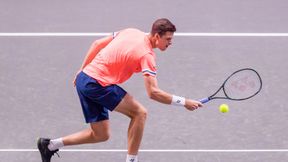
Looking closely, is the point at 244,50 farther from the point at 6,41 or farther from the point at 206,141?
the point at 6,41

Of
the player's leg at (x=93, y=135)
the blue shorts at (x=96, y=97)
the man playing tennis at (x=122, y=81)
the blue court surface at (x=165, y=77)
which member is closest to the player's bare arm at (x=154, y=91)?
A: the man playing tennis at (x=122, y=81)

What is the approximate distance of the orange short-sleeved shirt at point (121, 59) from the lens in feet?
23.5

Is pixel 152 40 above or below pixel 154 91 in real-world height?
above

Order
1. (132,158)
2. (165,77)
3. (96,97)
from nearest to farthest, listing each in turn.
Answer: (96,97) → (132,158) → (165,77)

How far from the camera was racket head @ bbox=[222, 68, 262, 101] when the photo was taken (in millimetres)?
7727

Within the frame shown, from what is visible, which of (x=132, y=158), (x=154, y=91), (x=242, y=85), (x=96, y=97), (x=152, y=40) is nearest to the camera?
(x=154, y=91)

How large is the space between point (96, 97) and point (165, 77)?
8.52 ft

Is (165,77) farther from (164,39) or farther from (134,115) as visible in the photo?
(164,39)

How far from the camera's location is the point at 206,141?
27.6 feet

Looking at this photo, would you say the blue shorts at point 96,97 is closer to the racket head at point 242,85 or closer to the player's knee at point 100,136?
the player's knee at point 100,136

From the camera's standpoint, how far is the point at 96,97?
24.1 feet
